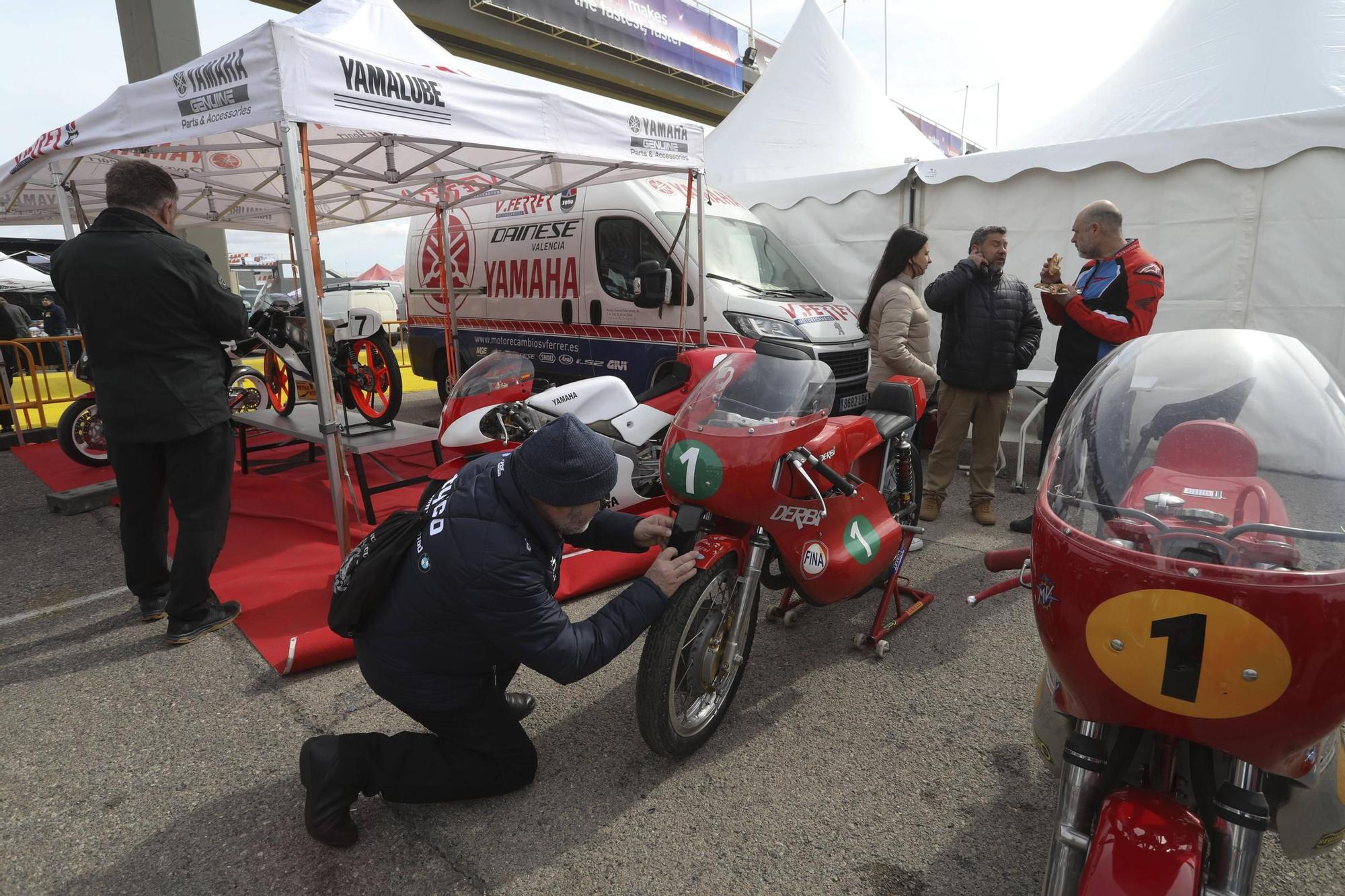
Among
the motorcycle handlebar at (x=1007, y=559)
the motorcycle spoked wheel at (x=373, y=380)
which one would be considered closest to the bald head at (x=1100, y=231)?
the motorcycle handlebar at (x=1007, y=559)

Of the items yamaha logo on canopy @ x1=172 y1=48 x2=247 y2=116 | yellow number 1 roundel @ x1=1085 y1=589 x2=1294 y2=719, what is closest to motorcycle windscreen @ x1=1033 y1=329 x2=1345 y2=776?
yellow number 1 roundel @ x1=1085 y1=589 x2=1294 y2=719

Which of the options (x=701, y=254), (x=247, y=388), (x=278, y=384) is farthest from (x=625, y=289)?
(x=247, y=388)

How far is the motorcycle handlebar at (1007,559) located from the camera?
→ 1.79m

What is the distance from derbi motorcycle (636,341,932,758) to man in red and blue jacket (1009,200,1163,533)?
77.9 inches

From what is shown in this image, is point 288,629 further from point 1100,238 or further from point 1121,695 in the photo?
point 1100,238

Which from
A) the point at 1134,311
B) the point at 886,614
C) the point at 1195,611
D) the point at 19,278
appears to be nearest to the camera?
the point at 1195,611

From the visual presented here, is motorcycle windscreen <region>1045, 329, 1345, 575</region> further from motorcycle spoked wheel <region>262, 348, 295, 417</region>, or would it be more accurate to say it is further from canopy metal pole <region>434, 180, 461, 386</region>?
canopy metal pole <region>434, 180, 461, 386</region>

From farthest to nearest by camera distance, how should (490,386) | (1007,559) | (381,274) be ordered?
(381,274)
(490,386)
(1007,559)

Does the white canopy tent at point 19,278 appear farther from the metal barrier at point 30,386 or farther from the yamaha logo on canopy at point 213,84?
the yamaha logo on canopy at point 213,84

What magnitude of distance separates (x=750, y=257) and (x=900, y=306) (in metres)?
2.38

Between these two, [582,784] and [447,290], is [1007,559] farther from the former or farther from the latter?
[447,290]

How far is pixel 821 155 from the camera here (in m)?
9.33

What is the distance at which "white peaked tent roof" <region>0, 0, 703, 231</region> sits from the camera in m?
3.32

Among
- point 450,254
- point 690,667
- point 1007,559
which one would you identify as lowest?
point 690,667
